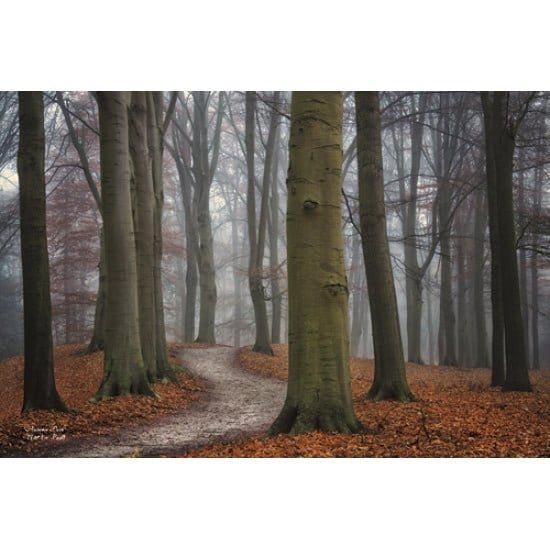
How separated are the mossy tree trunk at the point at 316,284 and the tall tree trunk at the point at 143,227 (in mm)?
4123

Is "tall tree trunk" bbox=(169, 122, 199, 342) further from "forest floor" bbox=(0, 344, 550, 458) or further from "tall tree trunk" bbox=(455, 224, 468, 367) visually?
"forest floor" bbox=(0, 344, 550, 458)

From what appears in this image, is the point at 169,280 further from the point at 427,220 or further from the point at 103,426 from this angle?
the point at 103,426

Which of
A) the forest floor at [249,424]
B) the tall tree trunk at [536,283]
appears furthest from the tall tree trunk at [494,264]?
the tall tree trunk at [536,283]

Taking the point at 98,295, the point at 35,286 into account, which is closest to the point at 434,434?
the point at 35,286

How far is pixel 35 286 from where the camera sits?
6070mm


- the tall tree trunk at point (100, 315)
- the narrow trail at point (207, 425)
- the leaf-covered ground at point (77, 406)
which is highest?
the tall tree trunk at point (100, 315)

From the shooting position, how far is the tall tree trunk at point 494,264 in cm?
872

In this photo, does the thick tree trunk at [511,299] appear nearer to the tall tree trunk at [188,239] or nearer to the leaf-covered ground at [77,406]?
the leaf-covered ground at [77,406]

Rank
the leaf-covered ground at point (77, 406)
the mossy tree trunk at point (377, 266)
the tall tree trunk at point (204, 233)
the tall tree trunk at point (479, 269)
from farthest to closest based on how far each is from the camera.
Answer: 1. the tall tree trunk at point (204, 233)
2. the tall tree trunk at point (479, 269)
3. the mossy tree trunk at point (377, 266)
4. the leaf-covered ground at point (77, 406)

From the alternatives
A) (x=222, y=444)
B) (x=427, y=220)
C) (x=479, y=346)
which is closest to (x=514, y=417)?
(x=222, y=444)

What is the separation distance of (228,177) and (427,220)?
316 inches

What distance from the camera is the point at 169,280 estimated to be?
2092 centimetres

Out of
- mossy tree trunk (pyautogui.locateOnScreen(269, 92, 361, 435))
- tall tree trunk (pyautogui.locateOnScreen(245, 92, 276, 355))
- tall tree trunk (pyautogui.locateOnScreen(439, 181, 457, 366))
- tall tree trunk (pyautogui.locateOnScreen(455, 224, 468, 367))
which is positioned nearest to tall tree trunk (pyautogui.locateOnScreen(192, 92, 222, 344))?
tall tree trunk (pyautogui.locateOnScreen(245, 92, 276, 355))

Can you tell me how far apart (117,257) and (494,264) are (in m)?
5.60
